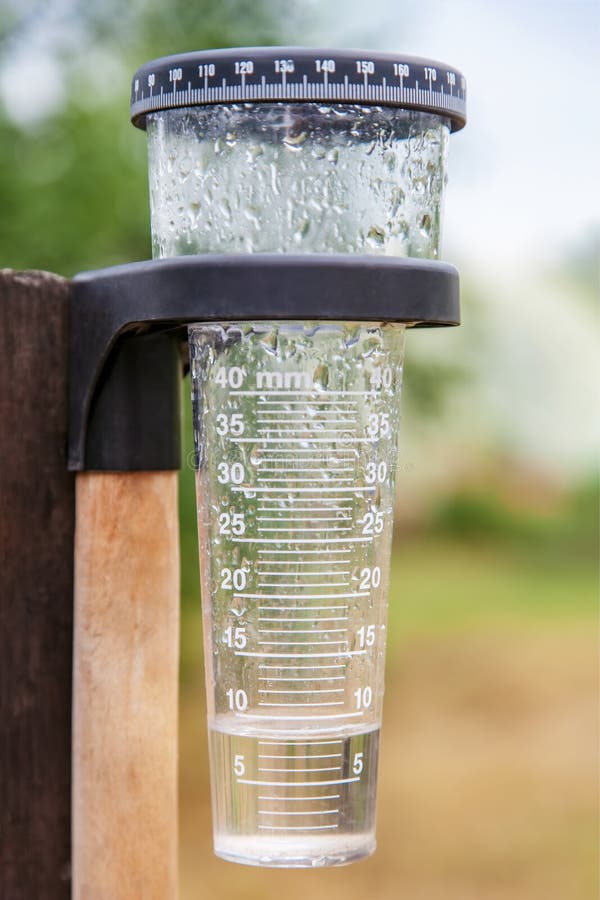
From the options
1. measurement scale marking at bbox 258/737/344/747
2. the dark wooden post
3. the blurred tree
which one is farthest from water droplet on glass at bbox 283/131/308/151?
the blurred tree

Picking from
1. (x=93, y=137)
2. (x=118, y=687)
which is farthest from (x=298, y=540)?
(x=93, y=137)

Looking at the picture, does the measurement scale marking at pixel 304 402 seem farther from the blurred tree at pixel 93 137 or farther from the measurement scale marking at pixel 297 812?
the blurred tree at pixel 93 137

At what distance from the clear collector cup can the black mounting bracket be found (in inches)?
1.5

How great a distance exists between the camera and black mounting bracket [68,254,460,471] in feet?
2.81

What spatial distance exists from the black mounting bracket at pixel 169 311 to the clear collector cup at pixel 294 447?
0.12 feet

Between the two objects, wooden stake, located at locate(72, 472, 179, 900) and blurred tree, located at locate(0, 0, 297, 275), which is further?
blurred tree, located at locate(0, 0, 297, 275)

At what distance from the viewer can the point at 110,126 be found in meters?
3.29

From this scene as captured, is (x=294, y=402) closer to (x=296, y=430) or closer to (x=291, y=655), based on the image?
(x=296, y=430)

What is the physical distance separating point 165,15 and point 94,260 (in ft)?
2.23

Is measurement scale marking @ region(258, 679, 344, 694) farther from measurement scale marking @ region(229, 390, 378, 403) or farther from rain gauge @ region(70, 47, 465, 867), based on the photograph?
measurement scale marking @ region(229, 390, 378, 403)

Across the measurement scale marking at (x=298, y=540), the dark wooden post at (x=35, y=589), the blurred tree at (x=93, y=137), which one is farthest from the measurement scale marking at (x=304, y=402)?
the blurred tree at (x=93, y=137)

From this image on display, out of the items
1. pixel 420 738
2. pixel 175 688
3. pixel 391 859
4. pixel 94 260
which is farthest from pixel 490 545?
pixel 175 688

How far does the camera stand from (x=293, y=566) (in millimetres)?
912

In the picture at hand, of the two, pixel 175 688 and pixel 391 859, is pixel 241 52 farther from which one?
pixel 391 859
